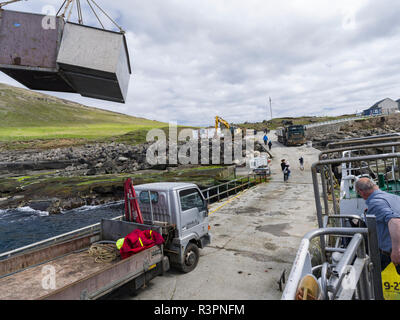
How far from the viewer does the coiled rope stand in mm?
5355

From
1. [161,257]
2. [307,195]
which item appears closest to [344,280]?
[161,257]

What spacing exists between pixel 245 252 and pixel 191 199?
100 inches

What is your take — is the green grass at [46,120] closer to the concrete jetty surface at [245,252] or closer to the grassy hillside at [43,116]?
the grassy hillside at [43,116]

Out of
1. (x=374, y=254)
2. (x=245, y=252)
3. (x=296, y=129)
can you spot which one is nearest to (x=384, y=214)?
(x=374, y=254)

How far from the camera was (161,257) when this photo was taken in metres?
5.19

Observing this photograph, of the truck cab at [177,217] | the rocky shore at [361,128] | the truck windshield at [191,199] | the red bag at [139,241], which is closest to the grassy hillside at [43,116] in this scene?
the rocky shore at [361,128]

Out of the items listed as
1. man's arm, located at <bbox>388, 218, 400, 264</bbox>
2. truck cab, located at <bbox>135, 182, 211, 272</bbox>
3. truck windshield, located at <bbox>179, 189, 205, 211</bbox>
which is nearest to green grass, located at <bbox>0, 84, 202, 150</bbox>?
truck windshield, located at <bbox>179, 189, 205, 211</bbox>

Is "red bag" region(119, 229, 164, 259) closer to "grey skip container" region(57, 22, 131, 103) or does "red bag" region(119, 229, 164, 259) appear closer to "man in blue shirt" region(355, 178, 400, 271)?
"grey skip container" region(57, 22, 131, 103)

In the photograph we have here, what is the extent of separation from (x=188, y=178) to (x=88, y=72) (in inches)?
770

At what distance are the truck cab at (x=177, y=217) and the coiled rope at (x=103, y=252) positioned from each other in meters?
1.03

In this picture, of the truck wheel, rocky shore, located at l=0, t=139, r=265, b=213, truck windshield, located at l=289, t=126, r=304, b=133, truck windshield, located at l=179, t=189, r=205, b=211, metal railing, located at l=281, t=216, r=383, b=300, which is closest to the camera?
metal railing, located at l=281, t=216, r=383, b=300

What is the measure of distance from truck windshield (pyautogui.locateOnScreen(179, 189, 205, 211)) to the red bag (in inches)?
45.1

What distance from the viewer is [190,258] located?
608 centimetres
